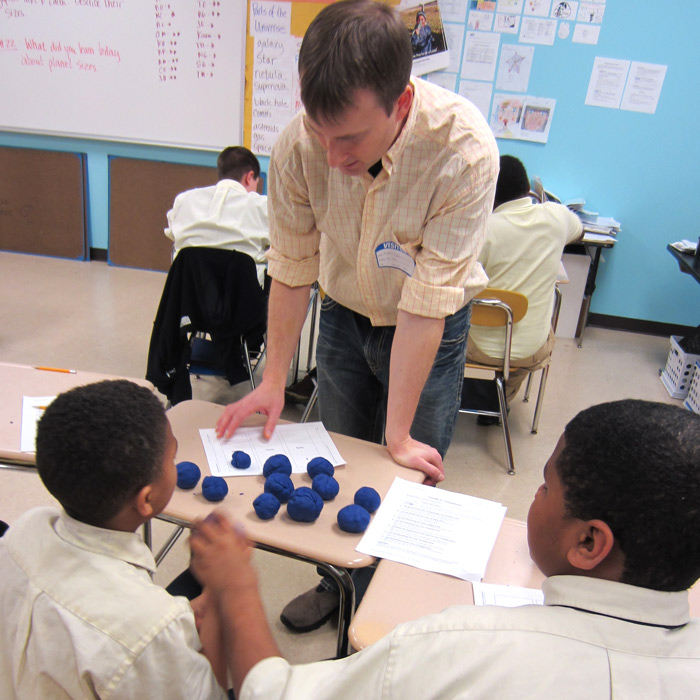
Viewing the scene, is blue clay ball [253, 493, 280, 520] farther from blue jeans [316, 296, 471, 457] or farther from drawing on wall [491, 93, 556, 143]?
drawing on wall [491, 93, 556, 143]

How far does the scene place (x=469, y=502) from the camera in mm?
1188

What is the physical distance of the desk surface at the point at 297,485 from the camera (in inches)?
41.4

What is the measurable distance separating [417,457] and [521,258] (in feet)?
4.63

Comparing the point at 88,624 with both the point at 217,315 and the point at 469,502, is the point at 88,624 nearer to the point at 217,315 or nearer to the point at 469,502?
the point at 469,502

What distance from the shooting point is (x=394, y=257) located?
1.21m

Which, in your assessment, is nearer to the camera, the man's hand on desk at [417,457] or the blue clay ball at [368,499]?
the blue clay ball at [368,499]

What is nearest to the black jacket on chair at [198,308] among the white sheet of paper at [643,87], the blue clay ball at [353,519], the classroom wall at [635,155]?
the blue clay ball at [353,519]

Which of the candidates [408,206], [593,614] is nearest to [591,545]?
[593,614]

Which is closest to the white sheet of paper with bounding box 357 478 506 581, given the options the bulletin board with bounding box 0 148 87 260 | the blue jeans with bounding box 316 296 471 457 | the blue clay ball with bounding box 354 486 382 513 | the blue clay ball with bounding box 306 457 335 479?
the blue clay ball with bounding box 354 486 382 513

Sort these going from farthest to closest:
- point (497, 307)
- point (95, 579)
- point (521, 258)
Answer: point (521, 258), point (497, 307), point (95, 579)

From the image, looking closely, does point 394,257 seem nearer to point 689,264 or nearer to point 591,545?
point 591,545

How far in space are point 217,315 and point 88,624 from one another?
1.67 metres

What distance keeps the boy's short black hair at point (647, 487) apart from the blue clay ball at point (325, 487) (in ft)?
1.79

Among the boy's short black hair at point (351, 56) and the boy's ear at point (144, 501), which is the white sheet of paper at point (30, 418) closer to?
the boy's ear at point (144, 501)
